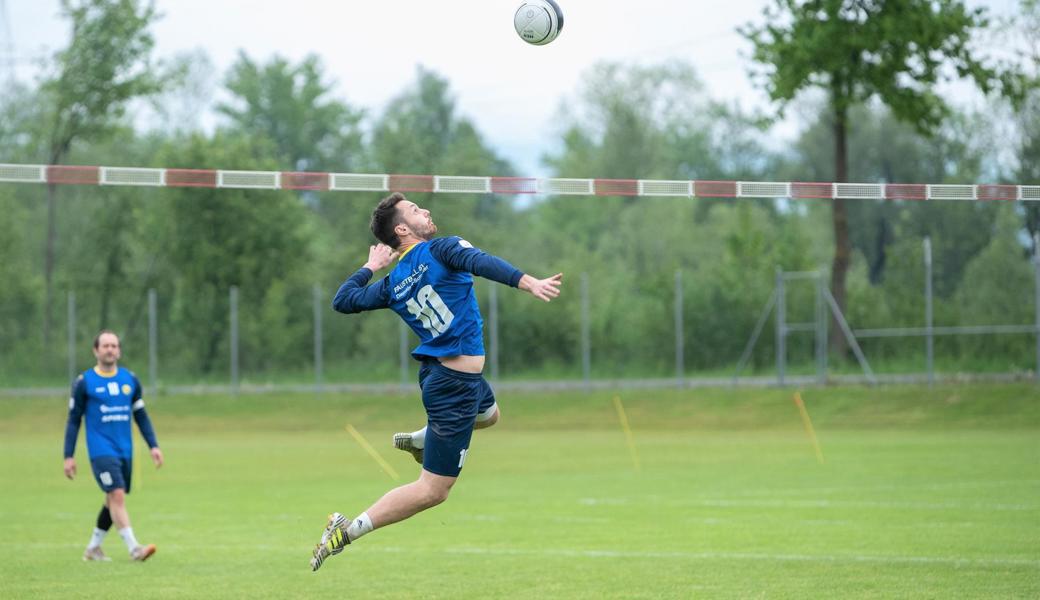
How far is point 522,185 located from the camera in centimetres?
1409

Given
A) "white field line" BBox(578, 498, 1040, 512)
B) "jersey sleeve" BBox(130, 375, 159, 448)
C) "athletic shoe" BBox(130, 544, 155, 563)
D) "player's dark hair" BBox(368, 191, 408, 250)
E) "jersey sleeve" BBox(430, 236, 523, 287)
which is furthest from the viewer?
"white field line" BBox(578, 498, 1040, 512)

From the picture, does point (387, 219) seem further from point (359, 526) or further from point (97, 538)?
point (97, 538)

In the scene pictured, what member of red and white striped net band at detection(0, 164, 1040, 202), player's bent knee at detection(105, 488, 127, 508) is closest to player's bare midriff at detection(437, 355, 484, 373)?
red and white striped net band at detection(0, 164, 1040, 202)

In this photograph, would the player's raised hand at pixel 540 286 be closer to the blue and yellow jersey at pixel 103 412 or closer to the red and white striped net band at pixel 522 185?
the red and white striped net band at pixel 522 185

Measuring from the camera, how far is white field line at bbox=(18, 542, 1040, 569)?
1331 centimetres

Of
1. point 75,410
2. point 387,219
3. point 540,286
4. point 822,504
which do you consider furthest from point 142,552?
point 822,504

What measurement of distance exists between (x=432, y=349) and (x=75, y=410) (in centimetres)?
668

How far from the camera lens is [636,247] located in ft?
265

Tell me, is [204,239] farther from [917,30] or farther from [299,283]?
[917,30]

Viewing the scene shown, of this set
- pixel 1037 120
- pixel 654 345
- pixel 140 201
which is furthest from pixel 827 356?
pixel 140 201

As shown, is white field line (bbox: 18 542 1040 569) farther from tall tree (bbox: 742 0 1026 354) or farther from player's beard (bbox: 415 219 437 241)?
tall tree (bbox: 742 0 1026 354)

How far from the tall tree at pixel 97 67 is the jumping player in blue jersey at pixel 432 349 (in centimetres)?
4743

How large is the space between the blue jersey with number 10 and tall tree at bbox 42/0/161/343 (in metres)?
47.5

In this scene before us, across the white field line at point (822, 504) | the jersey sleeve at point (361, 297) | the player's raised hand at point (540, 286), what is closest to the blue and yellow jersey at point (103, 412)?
the jersey sleeve at point (361, 297)
